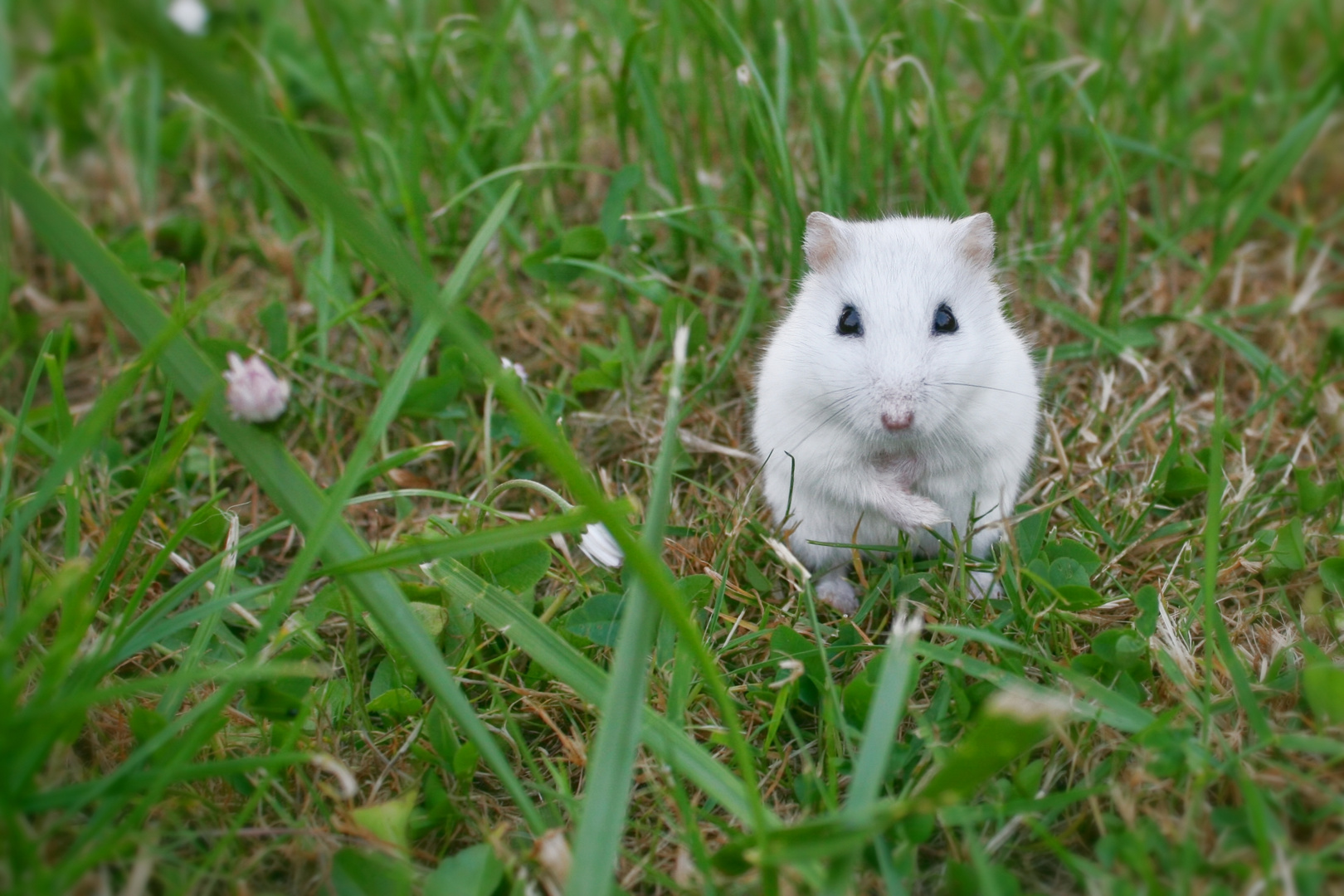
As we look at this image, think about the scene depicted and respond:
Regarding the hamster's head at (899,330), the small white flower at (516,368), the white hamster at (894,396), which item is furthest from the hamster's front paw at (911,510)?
the small white flower at (516,368)

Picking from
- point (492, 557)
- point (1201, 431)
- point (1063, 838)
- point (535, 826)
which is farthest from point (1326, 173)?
point (535, 826)

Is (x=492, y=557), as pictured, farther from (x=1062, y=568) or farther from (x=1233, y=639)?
(x=1233, y=639)

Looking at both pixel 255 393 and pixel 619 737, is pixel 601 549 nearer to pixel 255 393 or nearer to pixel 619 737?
pixel 619 737

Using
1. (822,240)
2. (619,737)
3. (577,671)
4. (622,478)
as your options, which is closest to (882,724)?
(619,737)

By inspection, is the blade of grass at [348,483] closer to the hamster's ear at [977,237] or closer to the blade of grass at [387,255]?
the blade of grass at [387,255]

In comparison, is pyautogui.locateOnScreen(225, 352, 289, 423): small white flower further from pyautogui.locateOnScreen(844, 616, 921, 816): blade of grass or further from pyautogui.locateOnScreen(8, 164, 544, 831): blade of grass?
pyautogui.locateOnScreen(844, 616, 921, 816): blade of grass
